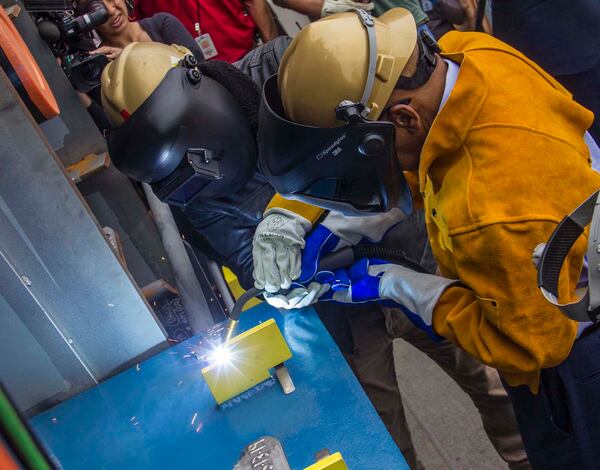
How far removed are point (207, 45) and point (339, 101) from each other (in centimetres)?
214

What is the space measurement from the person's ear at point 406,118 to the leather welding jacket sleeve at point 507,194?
0.07 metres

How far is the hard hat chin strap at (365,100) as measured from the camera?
1.08 metres

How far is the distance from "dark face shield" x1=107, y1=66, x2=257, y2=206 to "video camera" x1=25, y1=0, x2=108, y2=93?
1.63ft

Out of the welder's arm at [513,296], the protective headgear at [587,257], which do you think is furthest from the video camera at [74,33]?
the protective headgear at [587,257]

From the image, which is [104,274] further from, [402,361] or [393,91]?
[402,361]

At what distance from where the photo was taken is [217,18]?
9.98 feet

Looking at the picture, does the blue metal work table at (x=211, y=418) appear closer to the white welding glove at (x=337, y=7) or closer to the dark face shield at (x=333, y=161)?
the dark face shield at (x=333, y=161)

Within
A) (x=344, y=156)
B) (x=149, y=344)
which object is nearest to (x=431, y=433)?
(x=149, y=344)

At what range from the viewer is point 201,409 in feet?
4.73

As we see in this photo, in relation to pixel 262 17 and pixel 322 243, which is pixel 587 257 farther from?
pixel 262 17

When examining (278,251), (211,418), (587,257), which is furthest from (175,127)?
(587,257)

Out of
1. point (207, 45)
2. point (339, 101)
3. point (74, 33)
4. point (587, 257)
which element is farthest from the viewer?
point (207, 45)

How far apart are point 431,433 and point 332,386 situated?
1334mm

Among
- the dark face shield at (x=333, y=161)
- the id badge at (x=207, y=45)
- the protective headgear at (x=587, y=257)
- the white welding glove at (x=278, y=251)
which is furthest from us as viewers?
the id badge at (x=207, y=45)
